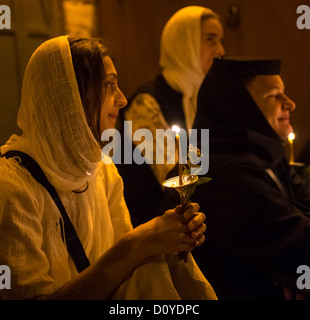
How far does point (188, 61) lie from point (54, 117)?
2196 millimetres

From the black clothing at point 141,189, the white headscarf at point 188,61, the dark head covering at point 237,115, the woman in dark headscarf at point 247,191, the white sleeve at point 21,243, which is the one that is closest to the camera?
the white sleeve at point 21,243

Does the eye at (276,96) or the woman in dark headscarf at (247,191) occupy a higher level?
the eye at (276,96)

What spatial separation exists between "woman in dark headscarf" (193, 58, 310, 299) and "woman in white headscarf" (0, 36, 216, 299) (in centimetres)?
53

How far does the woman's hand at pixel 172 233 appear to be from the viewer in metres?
1.20

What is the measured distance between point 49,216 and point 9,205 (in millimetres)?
169

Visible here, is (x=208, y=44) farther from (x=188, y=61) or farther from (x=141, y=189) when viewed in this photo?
(x=141, y=189)

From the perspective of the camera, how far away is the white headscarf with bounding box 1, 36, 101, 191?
4.27 ft

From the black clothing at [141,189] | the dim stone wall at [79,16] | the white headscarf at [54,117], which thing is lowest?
the black clothing at [141,189]

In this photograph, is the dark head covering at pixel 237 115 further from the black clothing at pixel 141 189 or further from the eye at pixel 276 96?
the black clothing at pixel 141 189

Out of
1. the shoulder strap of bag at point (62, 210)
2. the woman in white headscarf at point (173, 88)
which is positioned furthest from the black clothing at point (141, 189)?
the shoulder strap of bag at point (62, 210)

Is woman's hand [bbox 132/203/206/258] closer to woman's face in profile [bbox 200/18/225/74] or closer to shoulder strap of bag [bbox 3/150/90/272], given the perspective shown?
shoulder strap of bag [bbox 3/150/90/272]

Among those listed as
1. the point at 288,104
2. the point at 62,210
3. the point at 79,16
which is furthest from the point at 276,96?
the point at 79,16

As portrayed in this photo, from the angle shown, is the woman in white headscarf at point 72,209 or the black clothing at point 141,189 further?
the black clothing at point 141,189

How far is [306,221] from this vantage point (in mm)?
1761
